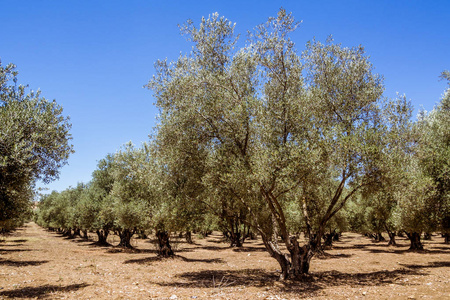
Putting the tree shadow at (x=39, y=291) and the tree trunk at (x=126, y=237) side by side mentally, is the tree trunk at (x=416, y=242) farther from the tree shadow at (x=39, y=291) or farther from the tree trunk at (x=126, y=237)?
the tree shadow at (x=39, y=291)

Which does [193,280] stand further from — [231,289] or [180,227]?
[180,227]

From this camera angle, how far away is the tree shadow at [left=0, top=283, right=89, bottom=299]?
697 inches

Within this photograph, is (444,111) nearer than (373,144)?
No

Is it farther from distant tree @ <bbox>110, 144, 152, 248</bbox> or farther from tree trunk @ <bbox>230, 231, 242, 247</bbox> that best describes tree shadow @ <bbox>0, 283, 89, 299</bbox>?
tree trunk @ <bbox>230, 231, 242, 247</bbox>

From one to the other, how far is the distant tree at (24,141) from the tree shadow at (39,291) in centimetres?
475

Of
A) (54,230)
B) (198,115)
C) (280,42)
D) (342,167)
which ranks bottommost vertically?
(54,230)

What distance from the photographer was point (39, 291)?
62.7 ft

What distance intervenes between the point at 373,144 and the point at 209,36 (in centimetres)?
1546

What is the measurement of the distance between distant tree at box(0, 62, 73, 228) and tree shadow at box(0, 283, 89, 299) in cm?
475

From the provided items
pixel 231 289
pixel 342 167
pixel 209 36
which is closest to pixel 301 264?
pixel 231 289

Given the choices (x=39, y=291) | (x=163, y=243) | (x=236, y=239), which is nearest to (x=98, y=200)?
(x=163, y=243)

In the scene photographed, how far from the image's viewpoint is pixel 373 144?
68.8 ft

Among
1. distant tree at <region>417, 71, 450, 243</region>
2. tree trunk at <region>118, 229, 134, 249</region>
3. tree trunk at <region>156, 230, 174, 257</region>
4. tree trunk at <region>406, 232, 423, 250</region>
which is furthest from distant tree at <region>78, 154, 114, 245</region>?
tree trunk at <region>406, 232, 423, 250</region>

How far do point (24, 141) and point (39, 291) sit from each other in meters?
10.7
